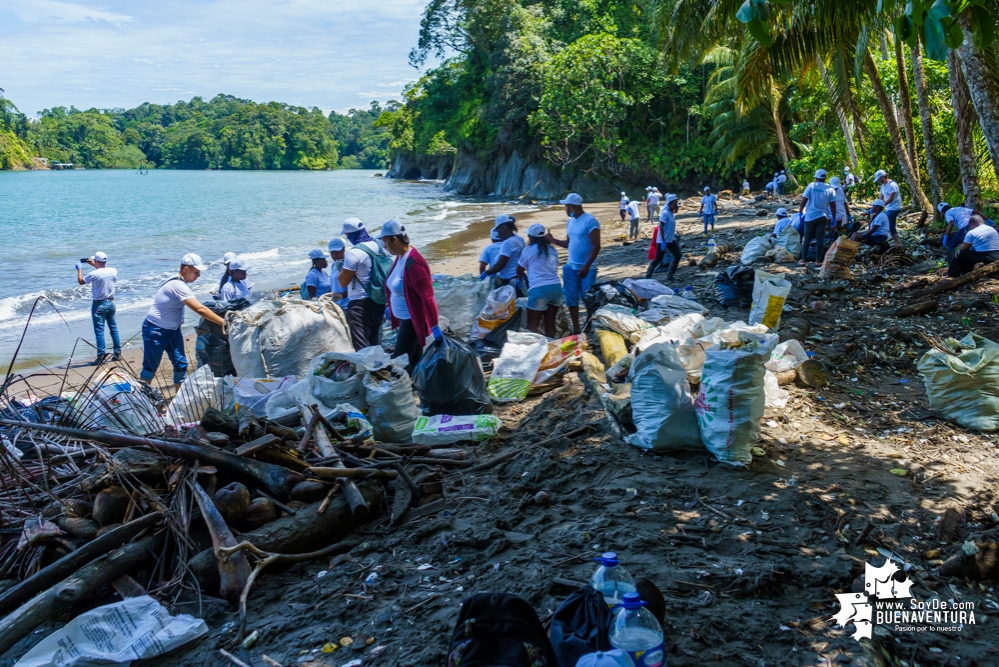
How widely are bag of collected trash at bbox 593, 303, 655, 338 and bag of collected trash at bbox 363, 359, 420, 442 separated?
2.47m

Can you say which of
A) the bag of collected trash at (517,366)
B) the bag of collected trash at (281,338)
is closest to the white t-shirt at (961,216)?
the bag of collected trash at (517,366)

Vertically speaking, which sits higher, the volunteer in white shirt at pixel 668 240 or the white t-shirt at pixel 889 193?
the white t-shirt at pixel 889 193

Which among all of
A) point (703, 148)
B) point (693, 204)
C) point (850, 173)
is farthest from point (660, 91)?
point (850, 173)

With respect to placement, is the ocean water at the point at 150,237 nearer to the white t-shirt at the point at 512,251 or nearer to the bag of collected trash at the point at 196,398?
the bag of collected trash at the point at 196,398

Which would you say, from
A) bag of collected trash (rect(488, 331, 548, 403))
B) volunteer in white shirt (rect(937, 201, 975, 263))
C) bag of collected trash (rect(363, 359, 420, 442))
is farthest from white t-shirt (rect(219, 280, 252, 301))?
volunteer in white shirt (rect(937, 201, 975, 263))

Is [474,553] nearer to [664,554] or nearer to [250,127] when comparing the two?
[664,554]

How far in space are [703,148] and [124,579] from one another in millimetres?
34533

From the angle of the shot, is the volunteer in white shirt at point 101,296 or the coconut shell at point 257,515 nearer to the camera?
the coconut shell at point 257,515

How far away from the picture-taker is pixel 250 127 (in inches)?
4523

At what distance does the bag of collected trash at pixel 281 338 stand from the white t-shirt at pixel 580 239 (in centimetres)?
267

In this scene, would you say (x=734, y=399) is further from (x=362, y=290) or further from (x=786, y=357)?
(x=362, y=290)

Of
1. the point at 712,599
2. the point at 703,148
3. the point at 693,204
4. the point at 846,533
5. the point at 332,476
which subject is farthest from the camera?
the point at 703,148

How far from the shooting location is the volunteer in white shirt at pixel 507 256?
778 centimetres

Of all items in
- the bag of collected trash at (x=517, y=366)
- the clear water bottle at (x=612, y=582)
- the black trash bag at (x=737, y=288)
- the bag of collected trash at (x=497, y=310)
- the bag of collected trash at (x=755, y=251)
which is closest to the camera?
the clear water bottle at (x=612, y=582)
